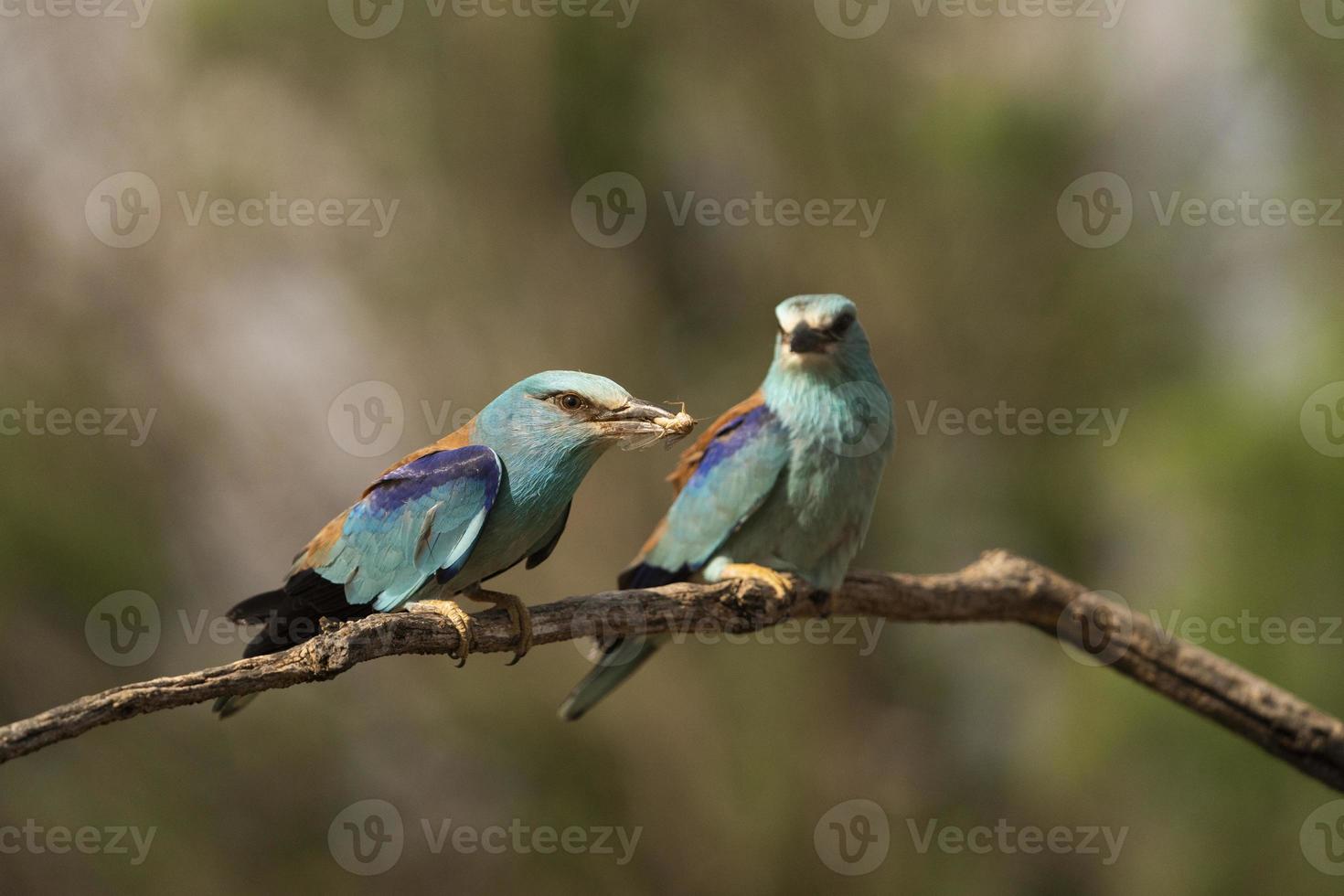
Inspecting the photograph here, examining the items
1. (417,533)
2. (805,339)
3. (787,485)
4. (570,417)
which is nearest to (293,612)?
(417,533)

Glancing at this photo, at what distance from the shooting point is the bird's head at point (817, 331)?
9.78 feet

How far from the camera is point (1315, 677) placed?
199 inches

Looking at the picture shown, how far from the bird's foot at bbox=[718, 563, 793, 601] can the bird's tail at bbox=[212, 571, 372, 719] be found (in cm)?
144

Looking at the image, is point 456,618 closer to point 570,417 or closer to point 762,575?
point 570,417

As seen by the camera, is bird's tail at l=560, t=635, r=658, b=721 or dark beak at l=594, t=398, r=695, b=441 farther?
bird's tail at l=560, t=635, r=658, b=721

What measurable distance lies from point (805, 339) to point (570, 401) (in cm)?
119

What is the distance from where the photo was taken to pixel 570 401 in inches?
75.4

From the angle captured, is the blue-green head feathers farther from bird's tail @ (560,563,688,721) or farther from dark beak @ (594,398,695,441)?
bird's tail @ (560,563,688,721)

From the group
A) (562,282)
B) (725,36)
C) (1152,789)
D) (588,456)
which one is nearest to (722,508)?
(588,456)

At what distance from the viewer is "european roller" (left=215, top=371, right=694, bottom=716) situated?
6.28 ft

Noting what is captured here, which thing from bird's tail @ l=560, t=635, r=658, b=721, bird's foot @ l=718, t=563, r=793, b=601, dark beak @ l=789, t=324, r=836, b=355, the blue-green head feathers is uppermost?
dark beak @ l=789, t=324, r=836, b=355

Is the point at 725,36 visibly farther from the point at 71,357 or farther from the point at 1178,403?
the point at 71,357

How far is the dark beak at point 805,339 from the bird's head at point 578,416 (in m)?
1.11

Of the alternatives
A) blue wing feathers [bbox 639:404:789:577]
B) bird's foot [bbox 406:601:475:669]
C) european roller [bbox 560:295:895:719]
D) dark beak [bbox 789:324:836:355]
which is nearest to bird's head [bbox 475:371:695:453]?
bird's foot [bbox 406:601:475:669]
